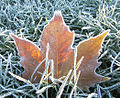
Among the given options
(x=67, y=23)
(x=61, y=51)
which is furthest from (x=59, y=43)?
(x=67, y=23)

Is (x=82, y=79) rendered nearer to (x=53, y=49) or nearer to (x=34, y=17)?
(x=53, y=49)

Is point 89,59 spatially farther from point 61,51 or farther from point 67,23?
point 67,23

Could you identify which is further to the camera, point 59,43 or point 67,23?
point 67,23

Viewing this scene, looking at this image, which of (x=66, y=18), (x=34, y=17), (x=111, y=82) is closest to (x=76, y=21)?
(x=66, y=18)
